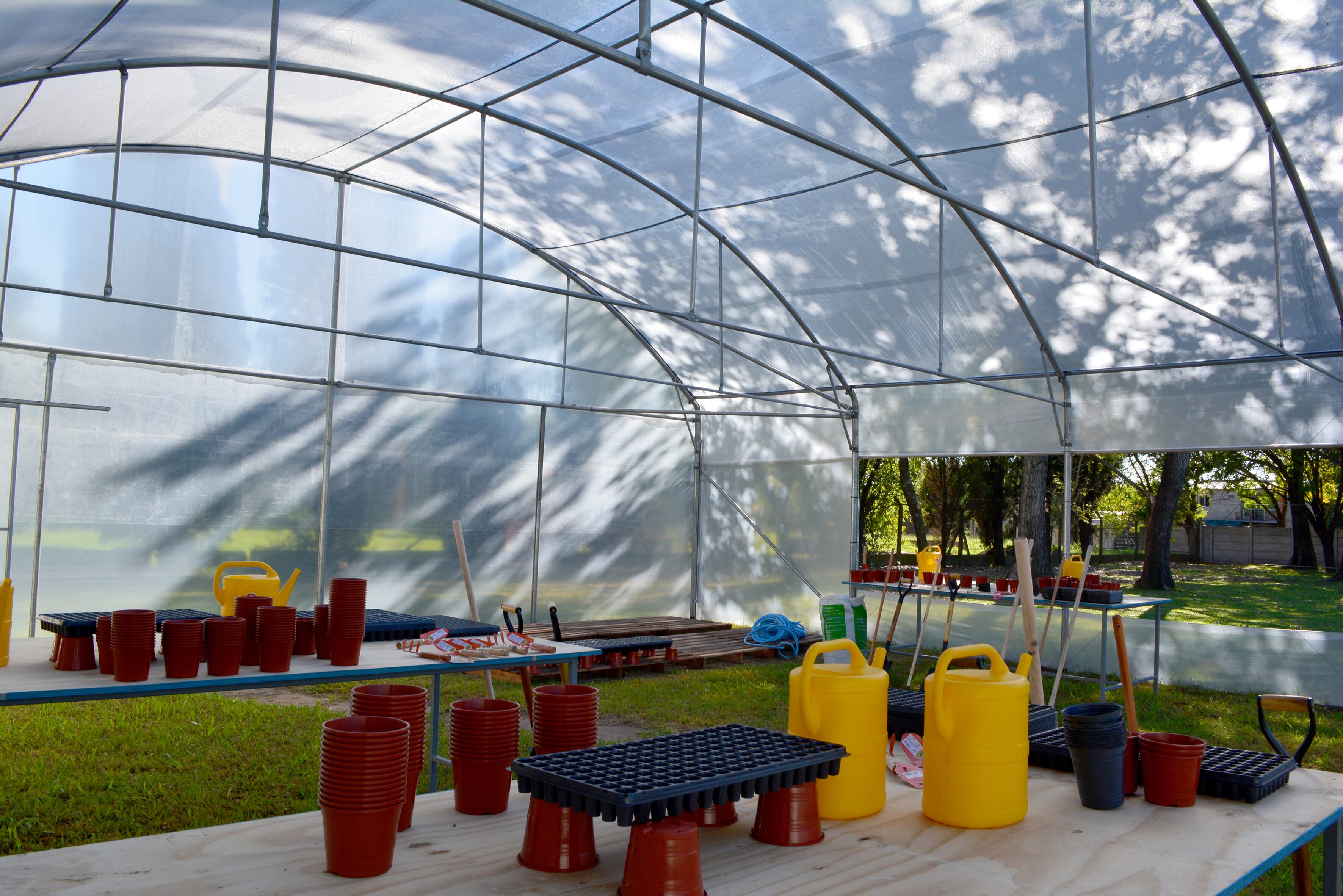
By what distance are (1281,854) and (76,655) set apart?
9.67 ft

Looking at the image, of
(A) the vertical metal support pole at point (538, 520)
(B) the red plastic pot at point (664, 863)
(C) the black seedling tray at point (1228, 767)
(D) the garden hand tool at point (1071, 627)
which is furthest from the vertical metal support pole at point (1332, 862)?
(A) the vertical metal support pole at point (538, 520)

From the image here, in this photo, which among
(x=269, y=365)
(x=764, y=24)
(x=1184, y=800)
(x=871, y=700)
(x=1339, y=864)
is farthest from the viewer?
(x=269, y=365)

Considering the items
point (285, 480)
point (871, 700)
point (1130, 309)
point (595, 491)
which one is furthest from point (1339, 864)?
point (595, 491)

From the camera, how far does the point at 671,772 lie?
1.36m

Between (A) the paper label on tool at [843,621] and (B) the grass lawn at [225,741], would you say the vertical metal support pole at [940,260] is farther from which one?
(B) the grass lawn at [225,741]

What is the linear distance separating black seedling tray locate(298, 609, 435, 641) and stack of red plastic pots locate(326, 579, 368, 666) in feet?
1.56

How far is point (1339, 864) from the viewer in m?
1.96

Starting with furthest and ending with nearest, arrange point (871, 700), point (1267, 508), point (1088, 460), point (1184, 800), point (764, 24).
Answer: point (1088, 460), point (1267, 508), point (764, 24), point (1184, 800), point (871, 700)

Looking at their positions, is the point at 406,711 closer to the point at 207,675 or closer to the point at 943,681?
the point at 943,681

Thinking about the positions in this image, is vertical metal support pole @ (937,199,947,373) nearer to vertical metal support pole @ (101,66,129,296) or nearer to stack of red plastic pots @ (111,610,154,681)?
vertical metal support pole @ (101,66,129,296)

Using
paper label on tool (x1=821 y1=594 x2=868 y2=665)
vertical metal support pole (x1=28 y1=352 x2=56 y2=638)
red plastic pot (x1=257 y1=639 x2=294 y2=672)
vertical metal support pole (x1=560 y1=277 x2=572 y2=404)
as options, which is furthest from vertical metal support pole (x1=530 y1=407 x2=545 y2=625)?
red plastic pot (x1=257 y1=639 x2=294 y2=672)

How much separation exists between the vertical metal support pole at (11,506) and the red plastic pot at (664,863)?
6.95 meters

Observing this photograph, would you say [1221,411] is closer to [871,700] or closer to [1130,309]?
[1130,309]

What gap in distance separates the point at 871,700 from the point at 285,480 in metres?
7.07
